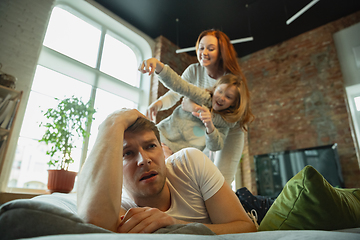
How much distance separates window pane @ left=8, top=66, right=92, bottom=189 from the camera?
10.3ft

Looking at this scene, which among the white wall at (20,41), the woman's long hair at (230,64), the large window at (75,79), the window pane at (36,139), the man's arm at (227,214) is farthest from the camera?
the large window at (75,79)

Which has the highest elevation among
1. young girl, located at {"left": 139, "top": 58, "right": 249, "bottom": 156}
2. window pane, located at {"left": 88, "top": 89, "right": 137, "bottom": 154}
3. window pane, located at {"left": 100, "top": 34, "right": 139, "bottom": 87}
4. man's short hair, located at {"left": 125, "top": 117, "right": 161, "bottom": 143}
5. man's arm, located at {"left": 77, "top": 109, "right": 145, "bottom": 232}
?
window pane, located at {"left": 100, "top": 34, "right": 139, "bottom": 87}

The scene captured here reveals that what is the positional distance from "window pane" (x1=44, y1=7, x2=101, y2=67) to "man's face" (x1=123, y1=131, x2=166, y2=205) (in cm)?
355

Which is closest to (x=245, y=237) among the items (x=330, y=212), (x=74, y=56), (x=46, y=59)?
(x=330, y=212)

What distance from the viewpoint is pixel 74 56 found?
13.3 ft

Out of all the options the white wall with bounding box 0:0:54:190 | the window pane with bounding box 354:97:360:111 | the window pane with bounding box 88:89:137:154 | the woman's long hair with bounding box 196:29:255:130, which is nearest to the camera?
the woman's long hair with bounding box 196:29:255:130

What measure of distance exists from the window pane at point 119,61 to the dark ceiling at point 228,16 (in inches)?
20.6

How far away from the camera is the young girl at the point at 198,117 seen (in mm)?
1882

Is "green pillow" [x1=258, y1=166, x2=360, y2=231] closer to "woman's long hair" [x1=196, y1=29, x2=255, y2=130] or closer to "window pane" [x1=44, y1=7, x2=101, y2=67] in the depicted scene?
"woman's long hair" [x1=196, y1=29, x2=255, y2=130]

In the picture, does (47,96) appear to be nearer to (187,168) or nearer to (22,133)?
(22,133)

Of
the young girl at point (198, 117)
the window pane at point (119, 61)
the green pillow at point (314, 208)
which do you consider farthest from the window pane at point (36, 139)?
the green pillow at point (314, 208)

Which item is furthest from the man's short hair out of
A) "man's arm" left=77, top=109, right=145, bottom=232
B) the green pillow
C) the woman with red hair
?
the woman with red hair

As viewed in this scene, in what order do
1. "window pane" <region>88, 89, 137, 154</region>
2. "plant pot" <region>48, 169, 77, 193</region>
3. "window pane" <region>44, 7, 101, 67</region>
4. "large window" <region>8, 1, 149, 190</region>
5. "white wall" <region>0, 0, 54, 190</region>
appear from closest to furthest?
"plant pot" <region>48, 169, 77, 193</region>
"white wall" <region>0, 0, 54, 190</region>
"large window" <region>8, 1, 149, 190</region>
"window pane" <region>44, 7, 101, 67</region>
"window pane" <region>88, 89, 137, 154</region>

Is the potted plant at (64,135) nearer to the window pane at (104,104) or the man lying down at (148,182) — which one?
the window pane at (104,104)
